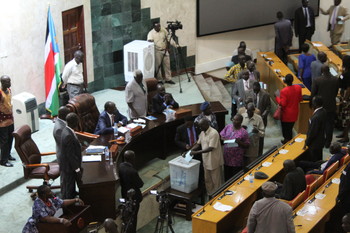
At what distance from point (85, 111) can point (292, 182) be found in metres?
3.80

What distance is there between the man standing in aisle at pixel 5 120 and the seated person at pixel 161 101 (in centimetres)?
250

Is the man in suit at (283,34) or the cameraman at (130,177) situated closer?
the cameraman at (130,177)

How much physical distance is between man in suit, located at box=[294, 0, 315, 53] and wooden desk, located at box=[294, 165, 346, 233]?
798cm

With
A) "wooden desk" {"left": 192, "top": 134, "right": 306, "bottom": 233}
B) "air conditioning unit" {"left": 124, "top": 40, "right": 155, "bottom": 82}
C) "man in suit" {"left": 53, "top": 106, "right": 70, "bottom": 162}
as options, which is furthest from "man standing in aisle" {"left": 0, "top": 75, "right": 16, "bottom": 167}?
"air conditioning unit" {"left": 124, "top": 40, "right": 155, "bottom": 82}

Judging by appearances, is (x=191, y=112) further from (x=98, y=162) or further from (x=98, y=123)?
(x=98, y=162)

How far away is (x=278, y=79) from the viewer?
13.2m

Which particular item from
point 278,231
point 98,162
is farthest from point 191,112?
point 278,231

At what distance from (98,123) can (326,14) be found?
9.15 m

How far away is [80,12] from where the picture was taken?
1298 cm

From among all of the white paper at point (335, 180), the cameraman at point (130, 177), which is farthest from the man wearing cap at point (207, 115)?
the white paper at point (335, 180)

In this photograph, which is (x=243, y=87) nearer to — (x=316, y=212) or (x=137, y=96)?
(x=137, y=96)

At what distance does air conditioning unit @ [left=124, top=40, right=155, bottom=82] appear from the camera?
13500mm

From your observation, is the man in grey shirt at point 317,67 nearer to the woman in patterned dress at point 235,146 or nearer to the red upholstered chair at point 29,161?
the woman in patterned dress at point 235,146

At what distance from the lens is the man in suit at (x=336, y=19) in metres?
16.3
